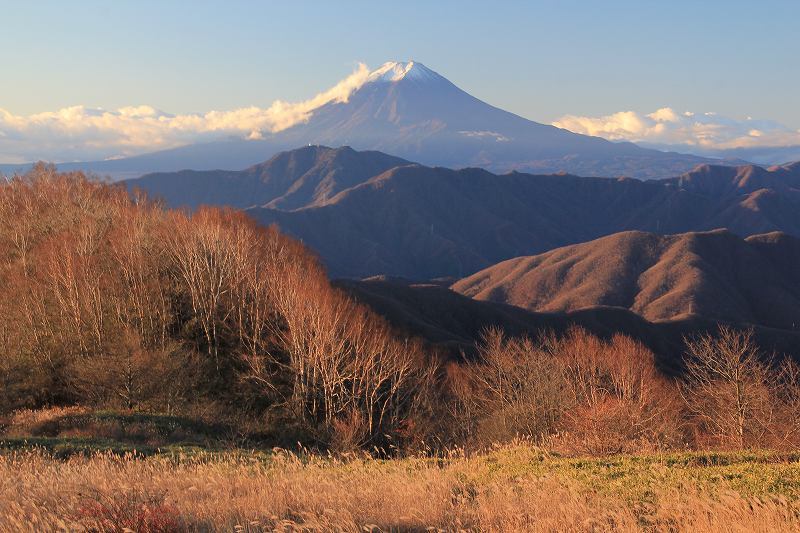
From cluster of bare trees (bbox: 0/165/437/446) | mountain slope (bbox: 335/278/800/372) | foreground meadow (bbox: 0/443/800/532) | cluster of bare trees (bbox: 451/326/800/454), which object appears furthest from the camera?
mountain slope (bbox: 335/278/800/372)

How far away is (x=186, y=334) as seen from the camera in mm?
37281

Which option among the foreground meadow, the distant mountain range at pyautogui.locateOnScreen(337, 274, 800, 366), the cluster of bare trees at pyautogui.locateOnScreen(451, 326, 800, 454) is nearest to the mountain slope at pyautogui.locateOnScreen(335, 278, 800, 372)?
the distant mountain range at pyautogui.locateOnScreen(337, 274, 800, 366)

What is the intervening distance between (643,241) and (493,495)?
167882 millimetres

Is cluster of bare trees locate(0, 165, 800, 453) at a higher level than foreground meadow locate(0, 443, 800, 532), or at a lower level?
lower

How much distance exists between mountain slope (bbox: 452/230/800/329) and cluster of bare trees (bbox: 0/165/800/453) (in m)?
98.9

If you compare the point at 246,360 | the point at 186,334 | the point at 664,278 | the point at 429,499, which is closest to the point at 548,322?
the point at 186,334

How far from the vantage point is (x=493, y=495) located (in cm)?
784

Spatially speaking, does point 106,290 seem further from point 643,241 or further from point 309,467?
point 643,241

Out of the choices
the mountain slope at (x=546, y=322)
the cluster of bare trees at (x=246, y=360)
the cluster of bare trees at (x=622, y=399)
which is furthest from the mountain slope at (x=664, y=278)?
the cluster of bare trees at (x=246, y=360)

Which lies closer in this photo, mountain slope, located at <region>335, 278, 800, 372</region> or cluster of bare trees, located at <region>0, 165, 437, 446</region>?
cluster of bare trees, located at <region>0, 165, 437, 446</region>

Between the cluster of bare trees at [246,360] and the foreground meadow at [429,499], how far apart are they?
15.8 metres

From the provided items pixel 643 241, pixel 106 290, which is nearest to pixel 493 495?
pixel 106 290

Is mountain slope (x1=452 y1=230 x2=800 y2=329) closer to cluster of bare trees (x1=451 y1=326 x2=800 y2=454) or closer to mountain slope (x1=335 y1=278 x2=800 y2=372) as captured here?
mountain slope (x1=335 y1=278 x2=800 y2=372)

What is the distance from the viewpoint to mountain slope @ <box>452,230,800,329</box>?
13562 centimetres
